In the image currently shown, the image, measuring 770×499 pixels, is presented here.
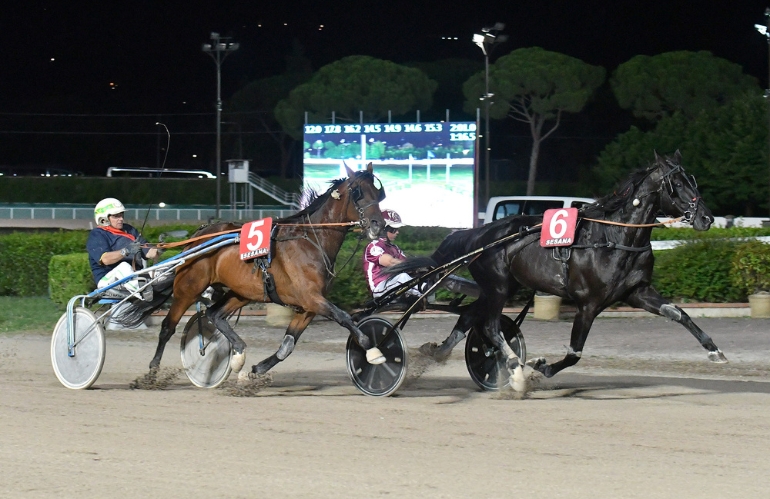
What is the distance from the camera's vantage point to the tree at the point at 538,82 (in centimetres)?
5166

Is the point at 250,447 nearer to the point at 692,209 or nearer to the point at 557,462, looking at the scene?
the point at 557,462

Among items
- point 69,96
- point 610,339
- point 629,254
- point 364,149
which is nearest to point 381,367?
point 629,254

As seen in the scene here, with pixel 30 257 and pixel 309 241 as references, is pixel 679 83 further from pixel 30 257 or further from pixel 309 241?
pixel 309 241

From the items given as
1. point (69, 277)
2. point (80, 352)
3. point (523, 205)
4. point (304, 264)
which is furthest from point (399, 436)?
point (523, 205)

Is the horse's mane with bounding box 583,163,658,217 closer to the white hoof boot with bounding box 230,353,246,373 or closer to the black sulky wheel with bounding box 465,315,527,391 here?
the black sulky wheel with bounding box 465,315,527,391

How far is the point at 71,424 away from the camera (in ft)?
21.1

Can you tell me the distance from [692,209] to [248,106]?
58.1 m

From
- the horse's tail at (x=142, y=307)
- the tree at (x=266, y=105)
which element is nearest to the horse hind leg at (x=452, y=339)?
the horse's tail at (x=142, y=307)

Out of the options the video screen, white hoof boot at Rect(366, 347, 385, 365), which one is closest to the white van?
the video screen

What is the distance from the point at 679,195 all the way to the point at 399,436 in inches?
118

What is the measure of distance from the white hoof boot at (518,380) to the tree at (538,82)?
4431cm

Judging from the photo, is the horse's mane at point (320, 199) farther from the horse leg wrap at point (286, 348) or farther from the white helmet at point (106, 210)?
the white helmet at point (106, 210)

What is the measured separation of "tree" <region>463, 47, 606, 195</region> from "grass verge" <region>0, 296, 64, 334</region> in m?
38.1

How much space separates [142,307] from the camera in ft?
28.2
